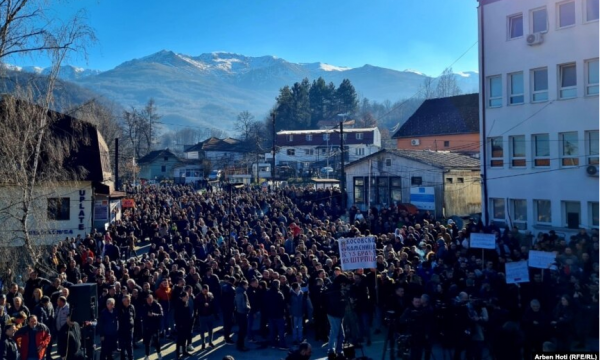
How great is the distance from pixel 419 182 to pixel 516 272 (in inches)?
823

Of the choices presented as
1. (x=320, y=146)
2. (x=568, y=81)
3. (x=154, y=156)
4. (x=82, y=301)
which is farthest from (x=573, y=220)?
(x=154, y=156)

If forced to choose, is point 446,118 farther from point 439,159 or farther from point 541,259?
point 541,259

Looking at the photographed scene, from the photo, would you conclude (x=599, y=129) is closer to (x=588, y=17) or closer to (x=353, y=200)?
(x=588, y=17)

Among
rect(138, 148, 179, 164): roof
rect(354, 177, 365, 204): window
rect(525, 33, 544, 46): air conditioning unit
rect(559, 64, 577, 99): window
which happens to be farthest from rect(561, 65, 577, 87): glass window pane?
rect(138, 148, 179, 164): roof

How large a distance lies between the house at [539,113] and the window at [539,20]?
1.6 inches

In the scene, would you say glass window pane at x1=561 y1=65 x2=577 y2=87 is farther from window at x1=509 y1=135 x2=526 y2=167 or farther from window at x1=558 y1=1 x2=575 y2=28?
window at x1=509 y1=135 x2=526 y2=167

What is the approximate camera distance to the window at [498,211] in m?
24.5

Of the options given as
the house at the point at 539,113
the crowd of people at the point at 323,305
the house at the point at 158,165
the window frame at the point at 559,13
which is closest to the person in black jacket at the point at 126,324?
the crowd of people at the point at 323,305

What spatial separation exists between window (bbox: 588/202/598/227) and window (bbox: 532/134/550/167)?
250 cm

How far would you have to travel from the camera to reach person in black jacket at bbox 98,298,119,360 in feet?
35.1

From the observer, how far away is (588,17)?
21250 mm

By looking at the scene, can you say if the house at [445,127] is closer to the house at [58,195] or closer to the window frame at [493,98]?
the window frame at [493,98]

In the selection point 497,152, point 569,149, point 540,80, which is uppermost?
point 540,80

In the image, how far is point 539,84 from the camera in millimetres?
23016
